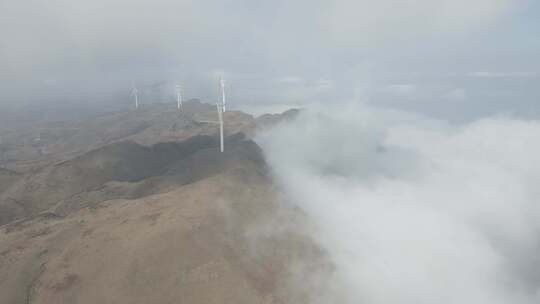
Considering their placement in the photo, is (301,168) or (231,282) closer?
(231,282)

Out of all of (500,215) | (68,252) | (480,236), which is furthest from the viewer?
(500,215)

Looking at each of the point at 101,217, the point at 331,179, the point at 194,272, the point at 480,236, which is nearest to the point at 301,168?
the point at 331,179

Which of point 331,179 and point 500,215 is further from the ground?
point 331,179

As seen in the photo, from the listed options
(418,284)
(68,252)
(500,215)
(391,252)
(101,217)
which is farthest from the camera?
(500,215)

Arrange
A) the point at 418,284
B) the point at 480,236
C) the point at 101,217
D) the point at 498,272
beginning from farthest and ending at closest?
the point at 480,236 → the point at 498,272 → the point at 418,284 → the point at 101,217

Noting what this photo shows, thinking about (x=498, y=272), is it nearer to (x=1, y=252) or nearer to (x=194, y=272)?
(x=194, y=272)

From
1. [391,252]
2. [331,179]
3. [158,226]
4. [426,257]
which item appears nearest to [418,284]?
[391,252]

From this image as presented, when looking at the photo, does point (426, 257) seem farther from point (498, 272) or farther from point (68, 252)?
point (68, 252)

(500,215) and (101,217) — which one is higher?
(101,217)

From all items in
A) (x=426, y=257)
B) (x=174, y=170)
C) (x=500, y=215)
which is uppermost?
(x=174, y=170)
